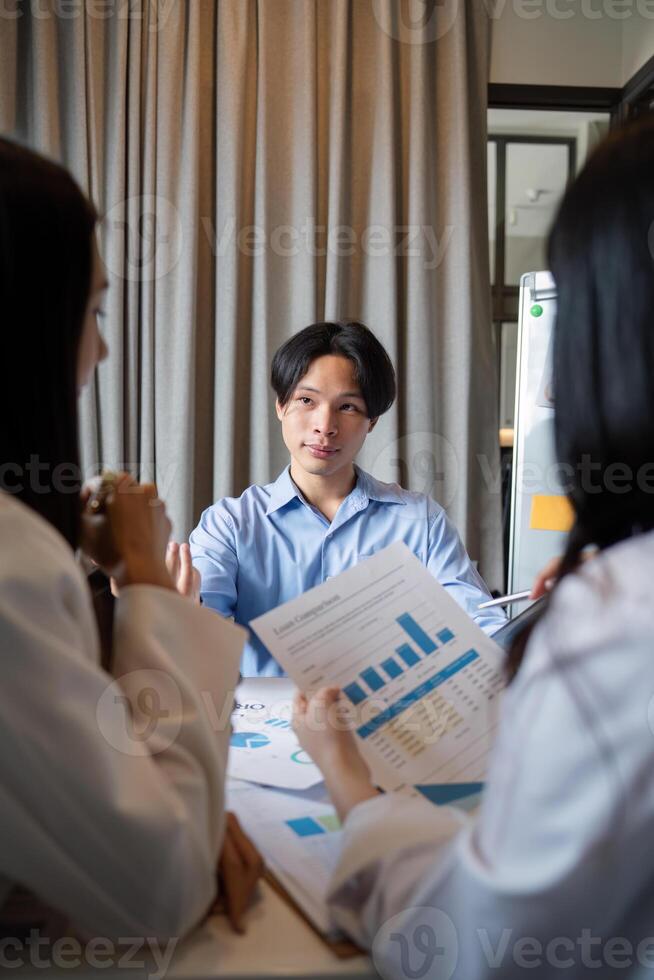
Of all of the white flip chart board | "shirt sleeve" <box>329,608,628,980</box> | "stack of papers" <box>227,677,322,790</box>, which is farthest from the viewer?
the white flip chart board

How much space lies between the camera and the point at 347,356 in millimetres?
1882

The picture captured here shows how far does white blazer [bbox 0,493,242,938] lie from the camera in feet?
1.79

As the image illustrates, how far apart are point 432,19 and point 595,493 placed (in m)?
2.76

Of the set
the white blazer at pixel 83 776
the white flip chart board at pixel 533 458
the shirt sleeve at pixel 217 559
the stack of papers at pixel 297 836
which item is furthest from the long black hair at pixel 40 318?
the white flip chart board at pixel 533 458

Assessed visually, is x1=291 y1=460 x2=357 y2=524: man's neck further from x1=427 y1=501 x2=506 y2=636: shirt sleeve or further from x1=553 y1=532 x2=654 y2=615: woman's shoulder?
x1=553 y1=532 x2=654 y2=615: woman's shoulder

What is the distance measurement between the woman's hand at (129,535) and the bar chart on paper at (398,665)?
13cm

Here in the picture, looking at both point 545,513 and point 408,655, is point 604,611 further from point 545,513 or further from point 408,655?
point 545,513

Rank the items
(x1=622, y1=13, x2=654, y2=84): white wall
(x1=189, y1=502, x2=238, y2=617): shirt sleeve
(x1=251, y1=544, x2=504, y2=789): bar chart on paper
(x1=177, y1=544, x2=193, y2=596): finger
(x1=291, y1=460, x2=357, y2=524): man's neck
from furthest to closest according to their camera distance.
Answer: (x1=622, y1=13, x2=654, y2=84): white wall
(x1=291, y1=460, x2=357, y2=524): man's neck
(x1=189, y1=502, x2=238, y2=617): shirt sleeve
(x1=177, y1=544, x2=193, y2=596): finger
(x1=251, y1=544, x2=504, y2=789): bar chart on paper

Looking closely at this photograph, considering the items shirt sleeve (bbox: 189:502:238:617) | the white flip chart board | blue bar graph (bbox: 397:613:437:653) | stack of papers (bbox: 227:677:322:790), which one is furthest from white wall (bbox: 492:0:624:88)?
blue bar graph (bbox: 397:613:437:653)

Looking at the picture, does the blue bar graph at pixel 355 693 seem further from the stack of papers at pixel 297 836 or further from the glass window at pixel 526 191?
the glass window at pixel 526 191

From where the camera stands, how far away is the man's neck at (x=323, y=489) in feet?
6.23

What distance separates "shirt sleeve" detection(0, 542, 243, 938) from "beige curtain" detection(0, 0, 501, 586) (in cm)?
215

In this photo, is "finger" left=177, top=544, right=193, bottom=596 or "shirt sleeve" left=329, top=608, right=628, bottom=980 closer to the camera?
"shirt sleeve" left=329, top=608, right=628, bottom=980

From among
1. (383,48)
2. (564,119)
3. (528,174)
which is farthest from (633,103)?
(383,48)
